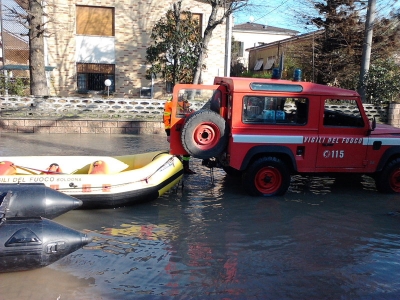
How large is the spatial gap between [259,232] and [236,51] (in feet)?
108

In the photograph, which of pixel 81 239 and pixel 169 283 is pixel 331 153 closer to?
pixel 169 283

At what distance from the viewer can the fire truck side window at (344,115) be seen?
7.38m

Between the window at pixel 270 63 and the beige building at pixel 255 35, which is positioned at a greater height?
the beige building at pixel 255 35

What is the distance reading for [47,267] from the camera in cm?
468

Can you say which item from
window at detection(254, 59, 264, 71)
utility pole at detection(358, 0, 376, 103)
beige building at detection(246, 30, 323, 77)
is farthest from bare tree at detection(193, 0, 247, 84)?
window at detection(254, 59, 264, 71)

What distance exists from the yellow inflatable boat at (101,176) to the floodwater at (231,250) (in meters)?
0.29

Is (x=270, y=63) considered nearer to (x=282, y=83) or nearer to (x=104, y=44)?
(x=104, y=44)

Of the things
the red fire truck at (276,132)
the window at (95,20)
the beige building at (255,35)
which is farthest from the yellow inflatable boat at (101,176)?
the beige building at (255,35)

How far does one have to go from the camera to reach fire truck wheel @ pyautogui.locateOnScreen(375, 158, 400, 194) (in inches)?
303

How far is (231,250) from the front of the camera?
17.4 ft

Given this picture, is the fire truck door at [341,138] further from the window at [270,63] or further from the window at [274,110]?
the window at [270,63]

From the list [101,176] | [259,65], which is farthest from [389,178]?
[259,65]

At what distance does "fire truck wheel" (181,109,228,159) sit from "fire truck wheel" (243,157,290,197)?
676 millimetres

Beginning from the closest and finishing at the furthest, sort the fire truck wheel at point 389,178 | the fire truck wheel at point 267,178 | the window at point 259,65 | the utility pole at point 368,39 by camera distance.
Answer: the fire truck wheel at point 267,178 < the fire truck wheel at point 389,178 < the utility pole at point 368,39 < the window at point 259,65
